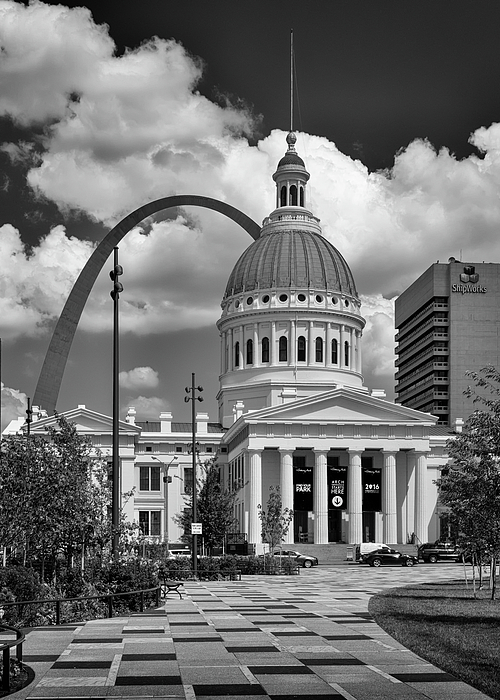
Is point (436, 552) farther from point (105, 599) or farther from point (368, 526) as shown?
point (105, 599)

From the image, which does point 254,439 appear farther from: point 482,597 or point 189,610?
point 189,610

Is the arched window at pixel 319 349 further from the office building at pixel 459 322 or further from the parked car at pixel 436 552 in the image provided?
the office building at pixel 459 322

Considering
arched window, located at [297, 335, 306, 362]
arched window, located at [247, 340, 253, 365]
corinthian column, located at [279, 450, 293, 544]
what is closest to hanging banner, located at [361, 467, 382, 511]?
corinthian column, located at [279, 450, 293, 544]

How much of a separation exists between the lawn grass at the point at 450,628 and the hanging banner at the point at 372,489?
2667 inches

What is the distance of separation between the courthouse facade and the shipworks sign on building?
4598 cm

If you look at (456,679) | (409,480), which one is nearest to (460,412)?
(409,480)

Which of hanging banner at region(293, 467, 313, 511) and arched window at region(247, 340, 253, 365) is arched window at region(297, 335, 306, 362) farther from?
hanging banner at region(293, 467, 313, 511)

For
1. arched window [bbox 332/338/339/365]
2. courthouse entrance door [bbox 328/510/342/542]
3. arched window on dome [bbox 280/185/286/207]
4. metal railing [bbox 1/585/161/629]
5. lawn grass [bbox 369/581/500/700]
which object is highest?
arched window on dome [bbox 280/185/286/207]

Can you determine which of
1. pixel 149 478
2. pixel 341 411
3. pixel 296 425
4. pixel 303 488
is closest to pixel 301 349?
pixel 341 411

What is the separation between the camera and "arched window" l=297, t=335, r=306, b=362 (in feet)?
454

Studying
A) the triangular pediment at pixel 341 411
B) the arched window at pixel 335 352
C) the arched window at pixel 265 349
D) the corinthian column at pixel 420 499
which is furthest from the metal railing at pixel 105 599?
the arched window at pixel 335 352

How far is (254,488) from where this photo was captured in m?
114

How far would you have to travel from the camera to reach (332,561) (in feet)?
335

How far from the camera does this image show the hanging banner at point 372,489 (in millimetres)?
116062
